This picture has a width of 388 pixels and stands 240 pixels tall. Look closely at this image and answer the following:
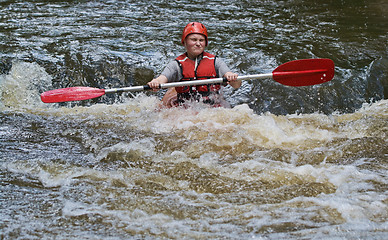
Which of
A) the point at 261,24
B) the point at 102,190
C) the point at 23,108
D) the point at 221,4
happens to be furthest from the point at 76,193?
the point at 221,4

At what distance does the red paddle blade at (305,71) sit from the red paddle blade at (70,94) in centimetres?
198

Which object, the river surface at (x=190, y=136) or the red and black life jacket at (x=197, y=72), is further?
the red and black life jacket at (x=197, y=72)

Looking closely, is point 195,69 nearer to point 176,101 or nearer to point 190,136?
point 176,101

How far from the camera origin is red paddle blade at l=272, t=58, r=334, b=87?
4613mm

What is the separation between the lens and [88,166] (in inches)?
125

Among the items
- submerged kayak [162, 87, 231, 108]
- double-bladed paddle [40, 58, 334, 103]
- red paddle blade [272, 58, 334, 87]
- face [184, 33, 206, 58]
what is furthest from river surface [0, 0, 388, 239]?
face [184, 33, 206, 58]

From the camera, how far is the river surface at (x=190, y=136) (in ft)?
8.02

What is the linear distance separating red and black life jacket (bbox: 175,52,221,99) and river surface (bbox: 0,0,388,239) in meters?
0.22

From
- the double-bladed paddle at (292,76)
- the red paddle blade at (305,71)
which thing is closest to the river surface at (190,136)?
the double-bladed paddle at (292,76)

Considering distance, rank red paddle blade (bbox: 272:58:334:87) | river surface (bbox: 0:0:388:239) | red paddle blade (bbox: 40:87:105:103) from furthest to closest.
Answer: red paddle blade (bbox: 272:58:334:87)
red paddle blade (bbox: 40:87:105:103)
river surface (bbox: 0:0:388:239)

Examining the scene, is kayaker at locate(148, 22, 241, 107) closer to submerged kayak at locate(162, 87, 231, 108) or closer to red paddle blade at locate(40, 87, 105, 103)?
submerged kayak at locate(162, 87, 231, 108)

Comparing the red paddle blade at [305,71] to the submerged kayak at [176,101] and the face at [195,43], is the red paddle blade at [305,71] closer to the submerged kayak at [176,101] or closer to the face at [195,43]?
the submerged kayak at [176,101]

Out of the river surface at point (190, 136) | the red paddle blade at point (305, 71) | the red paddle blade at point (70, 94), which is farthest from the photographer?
the red paddle blade at point (305, 71)

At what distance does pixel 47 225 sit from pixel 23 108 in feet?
9.44
